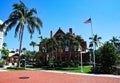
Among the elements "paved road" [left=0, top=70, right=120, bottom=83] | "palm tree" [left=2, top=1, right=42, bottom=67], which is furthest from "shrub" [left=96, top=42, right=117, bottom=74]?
"palm tree" [left=2, top=1, right=42, bottom=67]

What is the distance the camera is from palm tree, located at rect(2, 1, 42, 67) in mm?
33719

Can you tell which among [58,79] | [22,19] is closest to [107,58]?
[58,79]

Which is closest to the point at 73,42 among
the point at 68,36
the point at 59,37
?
the point at 68,36

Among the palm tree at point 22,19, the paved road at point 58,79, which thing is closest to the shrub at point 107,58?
the paved road at point 58,79

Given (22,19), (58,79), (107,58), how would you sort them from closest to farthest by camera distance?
(58,79)
(107,58)
(22,19)

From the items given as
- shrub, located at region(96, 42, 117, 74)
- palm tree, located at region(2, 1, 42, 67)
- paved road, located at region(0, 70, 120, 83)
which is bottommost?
paved road, located at region(0, 70, 120, 83)

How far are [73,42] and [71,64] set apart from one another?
562 cm

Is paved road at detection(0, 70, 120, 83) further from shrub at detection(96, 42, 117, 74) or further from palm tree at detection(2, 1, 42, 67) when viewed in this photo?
palm tree at detection(2, 1, 42, 67)

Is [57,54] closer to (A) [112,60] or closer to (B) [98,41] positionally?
(B) [98,41]

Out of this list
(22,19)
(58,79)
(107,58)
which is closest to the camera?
(58,79)

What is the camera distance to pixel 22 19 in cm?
3309

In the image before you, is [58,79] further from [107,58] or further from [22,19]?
[22,19]

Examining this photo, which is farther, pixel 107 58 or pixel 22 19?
pixel 22 19

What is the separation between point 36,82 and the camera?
1447 centimetres
